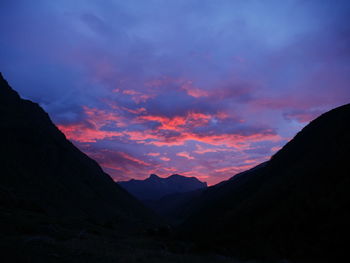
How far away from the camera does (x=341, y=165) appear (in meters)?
29.8

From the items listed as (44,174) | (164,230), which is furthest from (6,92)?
(164,230)

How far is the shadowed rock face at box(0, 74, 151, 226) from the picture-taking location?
5288cm

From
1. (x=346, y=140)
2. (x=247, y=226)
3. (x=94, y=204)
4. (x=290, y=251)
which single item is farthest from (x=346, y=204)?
(x=94, y=204)

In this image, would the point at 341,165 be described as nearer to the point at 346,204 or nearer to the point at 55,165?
the point at 346,204

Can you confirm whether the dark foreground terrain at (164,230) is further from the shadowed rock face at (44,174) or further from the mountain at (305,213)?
the shadowed rock face at (44,174)

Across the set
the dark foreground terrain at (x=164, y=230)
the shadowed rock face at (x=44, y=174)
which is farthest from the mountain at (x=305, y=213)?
the shadowed rock face at (x=44, y=174)

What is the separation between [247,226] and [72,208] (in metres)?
42.7

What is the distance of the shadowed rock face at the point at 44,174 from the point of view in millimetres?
52875

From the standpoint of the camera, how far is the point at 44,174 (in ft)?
211

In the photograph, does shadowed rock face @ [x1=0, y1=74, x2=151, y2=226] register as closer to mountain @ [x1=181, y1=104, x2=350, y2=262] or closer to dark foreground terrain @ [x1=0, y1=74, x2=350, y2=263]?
dark foreground terrain @ [x1=0, y1=74, x2=350, y2=263]

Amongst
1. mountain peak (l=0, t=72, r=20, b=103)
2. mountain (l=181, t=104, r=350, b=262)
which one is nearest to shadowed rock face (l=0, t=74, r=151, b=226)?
mountain peak (l=0, t=72, r=20, b=103)

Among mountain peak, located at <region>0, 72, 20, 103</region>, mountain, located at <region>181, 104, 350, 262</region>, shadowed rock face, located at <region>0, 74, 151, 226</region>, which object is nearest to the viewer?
mountain, located at <region>181, 104, 350, 262</region>

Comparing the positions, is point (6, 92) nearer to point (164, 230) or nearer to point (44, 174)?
point (44, 174)

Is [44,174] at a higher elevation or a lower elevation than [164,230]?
higher
